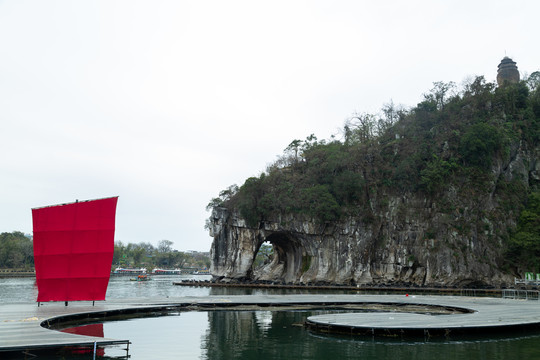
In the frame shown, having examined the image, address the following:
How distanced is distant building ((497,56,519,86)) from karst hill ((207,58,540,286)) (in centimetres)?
1130

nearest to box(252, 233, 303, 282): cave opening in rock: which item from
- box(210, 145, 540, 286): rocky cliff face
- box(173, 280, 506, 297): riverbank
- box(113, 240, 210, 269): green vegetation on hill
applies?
box(210, 145, 540, 286): rocky cliff face

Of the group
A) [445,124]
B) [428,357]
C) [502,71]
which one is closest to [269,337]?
[428,357]

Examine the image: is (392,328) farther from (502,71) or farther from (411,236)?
(502,71)

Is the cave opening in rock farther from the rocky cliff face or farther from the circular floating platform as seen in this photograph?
the circular floating platform

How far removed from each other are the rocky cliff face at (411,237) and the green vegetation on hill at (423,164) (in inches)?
18.3

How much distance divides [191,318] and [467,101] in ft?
141

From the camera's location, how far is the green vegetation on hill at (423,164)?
4353 centimetres

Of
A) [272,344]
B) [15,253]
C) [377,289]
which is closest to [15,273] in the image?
[15,253]

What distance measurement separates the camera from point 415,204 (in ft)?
149

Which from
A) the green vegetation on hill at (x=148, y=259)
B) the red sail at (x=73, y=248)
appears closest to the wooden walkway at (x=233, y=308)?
the red sail at (x=73, y=248)

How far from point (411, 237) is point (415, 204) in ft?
12.1

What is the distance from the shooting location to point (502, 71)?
60500 millimetres

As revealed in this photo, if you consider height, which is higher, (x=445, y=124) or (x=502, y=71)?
(x=502, y=71)

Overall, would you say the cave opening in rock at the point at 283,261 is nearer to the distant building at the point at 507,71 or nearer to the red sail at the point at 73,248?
the red sail at the point at 73,248
